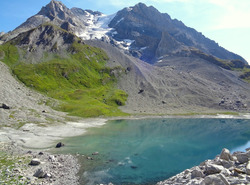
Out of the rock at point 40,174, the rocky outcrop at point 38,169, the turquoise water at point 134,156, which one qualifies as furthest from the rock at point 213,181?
the rock at point 40,174

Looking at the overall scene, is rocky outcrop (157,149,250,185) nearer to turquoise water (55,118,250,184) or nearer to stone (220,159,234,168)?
stone (220,159,234,168)

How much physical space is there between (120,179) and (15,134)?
53873 millimetres

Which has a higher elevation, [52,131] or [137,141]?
[52,131]

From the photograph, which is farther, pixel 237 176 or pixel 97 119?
pixel 97 119

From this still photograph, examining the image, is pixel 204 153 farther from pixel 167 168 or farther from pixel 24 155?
pixel 24 155

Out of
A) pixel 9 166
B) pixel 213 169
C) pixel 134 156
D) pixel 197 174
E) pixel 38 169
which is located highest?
pixel 213 169

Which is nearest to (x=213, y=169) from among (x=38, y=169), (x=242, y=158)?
(x=242, y=158)

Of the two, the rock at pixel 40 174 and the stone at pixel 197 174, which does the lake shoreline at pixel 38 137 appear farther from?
the stone at pixel 197 174

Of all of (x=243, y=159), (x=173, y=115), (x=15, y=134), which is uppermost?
(x=243, y=159)

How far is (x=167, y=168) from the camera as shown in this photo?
→ 5384cm

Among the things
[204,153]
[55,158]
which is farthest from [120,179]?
[204,153]

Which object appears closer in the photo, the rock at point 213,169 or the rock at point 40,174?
the rock at point 213,169

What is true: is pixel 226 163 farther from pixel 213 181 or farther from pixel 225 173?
pixel 213 181

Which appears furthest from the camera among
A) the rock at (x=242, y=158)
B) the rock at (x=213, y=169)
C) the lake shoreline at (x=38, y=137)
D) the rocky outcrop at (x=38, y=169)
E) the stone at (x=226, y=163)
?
the lake shoreline at (x=38, y=137)
